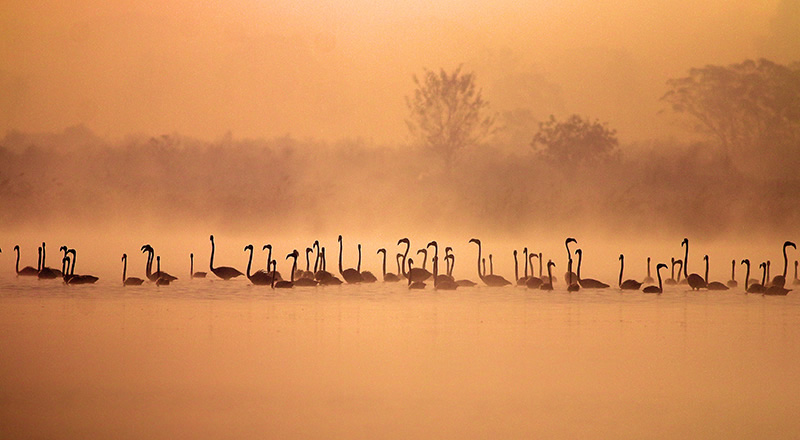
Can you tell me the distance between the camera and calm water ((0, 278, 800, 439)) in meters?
Result: 8.40

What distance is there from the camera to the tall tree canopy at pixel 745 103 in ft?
141

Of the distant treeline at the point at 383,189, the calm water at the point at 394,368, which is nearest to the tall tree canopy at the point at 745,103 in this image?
the distant treeline at the point at 383,189

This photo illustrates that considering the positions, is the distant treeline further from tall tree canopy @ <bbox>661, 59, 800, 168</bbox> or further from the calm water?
the calm water

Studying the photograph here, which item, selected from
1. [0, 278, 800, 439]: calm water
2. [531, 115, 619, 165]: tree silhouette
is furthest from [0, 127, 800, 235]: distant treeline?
[0, 278, 800, 439]: calm water

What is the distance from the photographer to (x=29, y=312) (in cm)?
1434

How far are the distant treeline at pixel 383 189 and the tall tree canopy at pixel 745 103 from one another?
164 centimetres

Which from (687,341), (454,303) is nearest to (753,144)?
(454,303)

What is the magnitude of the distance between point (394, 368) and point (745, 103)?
1418 inches

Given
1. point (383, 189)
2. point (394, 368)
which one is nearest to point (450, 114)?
point (383, 189)

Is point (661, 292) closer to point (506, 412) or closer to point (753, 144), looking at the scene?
point (506, 412)

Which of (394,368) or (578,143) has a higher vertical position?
(578,143)

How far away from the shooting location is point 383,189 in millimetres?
44719

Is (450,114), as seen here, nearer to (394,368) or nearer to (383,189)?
(383,189)

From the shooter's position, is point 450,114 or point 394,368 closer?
point 394,368
